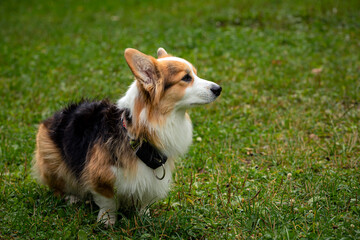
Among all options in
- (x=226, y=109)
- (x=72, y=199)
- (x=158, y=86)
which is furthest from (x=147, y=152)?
(x=226, y=109)

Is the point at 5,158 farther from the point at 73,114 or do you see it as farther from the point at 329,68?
the point at 329,68

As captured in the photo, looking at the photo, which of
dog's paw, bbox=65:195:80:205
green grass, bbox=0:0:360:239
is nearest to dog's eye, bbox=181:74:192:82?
green grass, bbox=0:0:360:239

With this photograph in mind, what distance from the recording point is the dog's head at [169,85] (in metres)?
2.98

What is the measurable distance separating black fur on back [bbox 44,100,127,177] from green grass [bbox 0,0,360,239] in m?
0.56

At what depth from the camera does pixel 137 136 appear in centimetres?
310

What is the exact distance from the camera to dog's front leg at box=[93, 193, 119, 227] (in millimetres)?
3326

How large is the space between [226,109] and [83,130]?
2718 mm

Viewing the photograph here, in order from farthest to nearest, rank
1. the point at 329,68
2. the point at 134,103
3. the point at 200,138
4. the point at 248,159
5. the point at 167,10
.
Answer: the point at 167,10
the point at 329,68
the point at 200,138
the point at 248,159
the point at 134,103

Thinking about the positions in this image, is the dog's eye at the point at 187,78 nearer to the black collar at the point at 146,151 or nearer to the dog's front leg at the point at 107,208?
the black collar at the point at 146,151

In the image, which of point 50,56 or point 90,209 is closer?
point 90,209

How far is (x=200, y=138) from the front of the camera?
16.0 ft

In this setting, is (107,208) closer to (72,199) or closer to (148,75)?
(72,199)

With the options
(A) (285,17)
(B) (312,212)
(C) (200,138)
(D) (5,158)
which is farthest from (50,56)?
(B) (312,212)

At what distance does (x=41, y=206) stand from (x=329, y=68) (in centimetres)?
547
